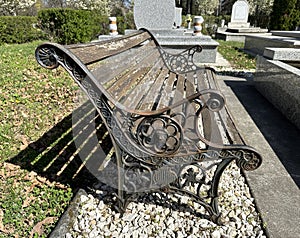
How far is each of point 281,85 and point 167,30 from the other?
467cm

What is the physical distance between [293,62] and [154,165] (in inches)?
162

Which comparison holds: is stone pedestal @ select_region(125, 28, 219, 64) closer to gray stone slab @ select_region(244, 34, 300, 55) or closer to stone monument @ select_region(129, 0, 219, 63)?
stone monument @ select_region(129, 0, 219, 63)

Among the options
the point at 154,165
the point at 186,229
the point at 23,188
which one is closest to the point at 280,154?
the point at 186,229

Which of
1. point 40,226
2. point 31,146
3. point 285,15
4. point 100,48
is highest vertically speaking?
point 100,48

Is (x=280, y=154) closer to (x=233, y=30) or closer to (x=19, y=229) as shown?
(x=19, y=229)

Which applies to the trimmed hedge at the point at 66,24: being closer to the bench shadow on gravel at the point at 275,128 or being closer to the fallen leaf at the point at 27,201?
the bench shadow on gravel at the point at 275,128

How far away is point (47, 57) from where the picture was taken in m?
1.44

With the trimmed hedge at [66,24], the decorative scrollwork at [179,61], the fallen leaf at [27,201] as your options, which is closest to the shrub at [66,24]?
the trimmed hedge at [66,24]

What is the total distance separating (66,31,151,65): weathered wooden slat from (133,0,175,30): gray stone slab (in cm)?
530

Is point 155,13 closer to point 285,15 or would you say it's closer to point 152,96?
point 152,96

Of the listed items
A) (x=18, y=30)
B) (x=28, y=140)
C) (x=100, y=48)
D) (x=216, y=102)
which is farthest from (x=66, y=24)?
(x=216, y=102)

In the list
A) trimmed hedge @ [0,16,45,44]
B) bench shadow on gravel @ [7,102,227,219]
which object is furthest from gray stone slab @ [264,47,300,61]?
trimmed hedge @ [0,16,45,44]

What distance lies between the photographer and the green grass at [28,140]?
6.74 ft

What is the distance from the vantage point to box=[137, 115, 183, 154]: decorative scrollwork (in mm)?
1657
